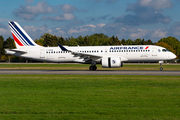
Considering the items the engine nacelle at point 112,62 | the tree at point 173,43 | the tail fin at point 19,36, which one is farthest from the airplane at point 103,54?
the tree at point 173,43

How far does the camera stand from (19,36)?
4019 centimetres

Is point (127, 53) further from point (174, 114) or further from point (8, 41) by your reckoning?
point (8, 41)

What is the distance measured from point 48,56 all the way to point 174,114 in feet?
104

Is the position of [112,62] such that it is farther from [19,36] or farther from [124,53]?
[19,36]

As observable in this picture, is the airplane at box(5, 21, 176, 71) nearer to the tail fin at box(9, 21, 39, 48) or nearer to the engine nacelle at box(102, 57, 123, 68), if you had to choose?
the engine nacelle at box(102, 57, 123, 68)

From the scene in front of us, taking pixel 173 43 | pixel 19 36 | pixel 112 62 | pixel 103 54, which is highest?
pixel 173 43

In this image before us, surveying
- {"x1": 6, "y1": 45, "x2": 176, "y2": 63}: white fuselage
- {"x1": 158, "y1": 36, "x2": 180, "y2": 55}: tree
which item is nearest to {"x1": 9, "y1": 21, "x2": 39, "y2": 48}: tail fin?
{"x1": 6, "y1": 45, "x2": 176, "y2": 63}: white fuselage

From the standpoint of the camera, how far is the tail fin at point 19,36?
40062mm

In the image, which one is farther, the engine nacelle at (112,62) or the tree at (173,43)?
the tree at (173,43)

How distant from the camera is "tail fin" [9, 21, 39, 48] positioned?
4006 centimetres

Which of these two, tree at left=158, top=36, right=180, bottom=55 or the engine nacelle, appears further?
tree at left=158, top=36, right=180, bottom=55

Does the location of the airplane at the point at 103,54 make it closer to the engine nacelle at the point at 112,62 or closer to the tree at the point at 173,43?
the engine nacelle at the point at 112,62

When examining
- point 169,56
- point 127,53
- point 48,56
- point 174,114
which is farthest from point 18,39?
point 174,114

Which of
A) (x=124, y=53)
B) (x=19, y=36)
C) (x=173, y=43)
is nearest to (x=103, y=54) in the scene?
(x=124, y=53)
